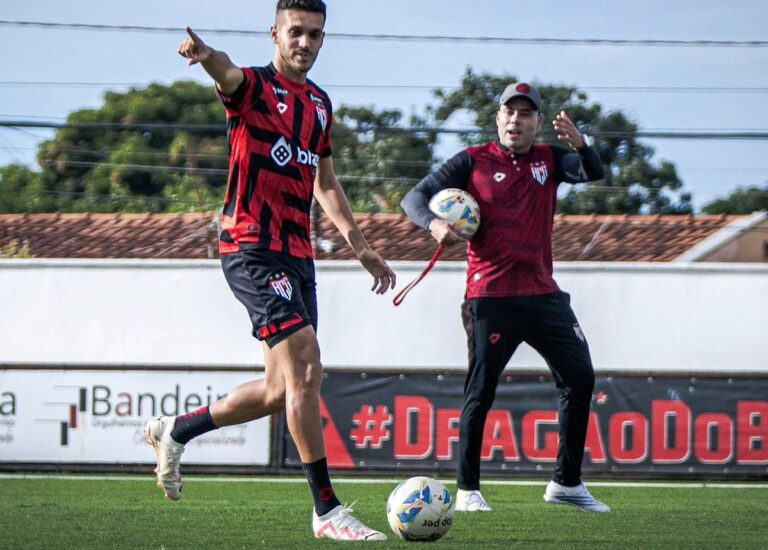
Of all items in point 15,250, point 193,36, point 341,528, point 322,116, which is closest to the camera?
point 193,36

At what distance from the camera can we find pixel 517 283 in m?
6.87

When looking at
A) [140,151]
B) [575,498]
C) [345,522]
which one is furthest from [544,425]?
[140,151]

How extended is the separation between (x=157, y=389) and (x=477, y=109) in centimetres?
1498

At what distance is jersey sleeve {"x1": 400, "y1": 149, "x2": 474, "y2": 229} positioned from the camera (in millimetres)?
6863

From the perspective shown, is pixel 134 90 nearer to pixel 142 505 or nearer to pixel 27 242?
pixel 27 242

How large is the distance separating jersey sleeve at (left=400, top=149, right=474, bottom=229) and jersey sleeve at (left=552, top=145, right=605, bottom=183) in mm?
493

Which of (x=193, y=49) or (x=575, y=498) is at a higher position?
(x=193, y=49)

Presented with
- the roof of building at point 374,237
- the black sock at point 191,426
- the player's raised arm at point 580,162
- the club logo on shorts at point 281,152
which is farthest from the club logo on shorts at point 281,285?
the roof of building at point 374,237

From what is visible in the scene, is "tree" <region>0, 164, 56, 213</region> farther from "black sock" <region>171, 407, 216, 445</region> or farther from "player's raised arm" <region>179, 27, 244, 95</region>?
"player's raised arm" <region>179, 27, 244, 95</region>

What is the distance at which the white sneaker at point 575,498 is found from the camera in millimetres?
6914

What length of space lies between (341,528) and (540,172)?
2601 millimetres

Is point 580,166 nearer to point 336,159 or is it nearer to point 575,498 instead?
point 575,498

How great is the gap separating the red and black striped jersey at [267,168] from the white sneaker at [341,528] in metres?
1.10

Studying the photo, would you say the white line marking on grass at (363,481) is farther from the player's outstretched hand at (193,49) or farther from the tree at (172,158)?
the player's outstretched hand at (193,49)
